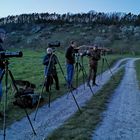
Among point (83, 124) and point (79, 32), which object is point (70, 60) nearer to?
point (83, 124)

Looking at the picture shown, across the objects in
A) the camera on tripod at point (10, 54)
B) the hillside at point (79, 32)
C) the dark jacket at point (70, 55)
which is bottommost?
the hillside at point (79, 32)

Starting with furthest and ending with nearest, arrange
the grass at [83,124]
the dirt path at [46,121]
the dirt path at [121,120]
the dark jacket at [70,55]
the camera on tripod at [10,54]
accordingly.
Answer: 1. the dark jacket at [70,55]
2. the dirt path at [121,120]
3. the dirt path at [46,121]
4. the grass at [83,124]
5. the camera on tripod at [10,54]

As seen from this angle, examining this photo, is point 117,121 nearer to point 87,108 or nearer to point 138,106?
point 87,108

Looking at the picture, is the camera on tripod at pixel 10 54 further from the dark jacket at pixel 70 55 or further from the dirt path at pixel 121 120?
the dark jacket at pixel 70 55

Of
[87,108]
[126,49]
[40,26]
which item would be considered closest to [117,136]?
[87,108]

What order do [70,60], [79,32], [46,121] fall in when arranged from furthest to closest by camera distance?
[79,32]
[70,60]
[46,121]

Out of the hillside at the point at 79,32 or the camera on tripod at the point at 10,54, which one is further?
the hillside at the point at 79,32

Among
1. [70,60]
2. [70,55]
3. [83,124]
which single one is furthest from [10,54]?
[70,60]

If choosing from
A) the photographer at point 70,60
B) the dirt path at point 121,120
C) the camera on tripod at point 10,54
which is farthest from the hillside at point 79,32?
the camera on tripod at point 10,54

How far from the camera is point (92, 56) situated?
2594 cm

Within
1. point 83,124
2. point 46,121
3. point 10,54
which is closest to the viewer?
point 10,54

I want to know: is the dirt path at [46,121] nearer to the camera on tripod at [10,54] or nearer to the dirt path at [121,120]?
the dirt path at [121,120]

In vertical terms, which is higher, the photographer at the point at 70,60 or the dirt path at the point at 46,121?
the photographer at the point at 70,60

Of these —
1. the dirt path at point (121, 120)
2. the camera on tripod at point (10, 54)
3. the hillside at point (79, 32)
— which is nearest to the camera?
the camera on tripod at point (10, 54)
